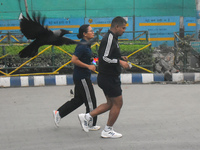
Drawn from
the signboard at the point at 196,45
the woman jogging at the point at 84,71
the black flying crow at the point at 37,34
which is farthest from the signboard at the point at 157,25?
the black flying crow at the point at 37,34

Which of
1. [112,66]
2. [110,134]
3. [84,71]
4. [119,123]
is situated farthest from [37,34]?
[119,123]

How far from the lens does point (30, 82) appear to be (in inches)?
405

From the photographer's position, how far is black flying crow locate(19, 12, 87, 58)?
413 centimetres

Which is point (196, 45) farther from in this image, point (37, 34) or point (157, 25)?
point (37, 34)

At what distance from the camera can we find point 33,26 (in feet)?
13.6

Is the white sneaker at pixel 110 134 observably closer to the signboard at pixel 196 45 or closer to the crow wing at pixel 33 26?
the crow wing at pixel 33 26

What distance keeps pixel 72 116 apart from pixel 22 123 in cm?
91

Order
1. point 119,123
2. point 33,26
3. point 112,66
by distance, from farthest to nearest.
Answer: point 119,123 < point 112,66 < point 33,26

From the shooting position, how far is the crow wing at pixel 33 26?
4117 mm

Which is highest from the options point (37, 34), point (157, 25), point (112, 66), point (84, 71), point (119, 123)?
point (157, 25)

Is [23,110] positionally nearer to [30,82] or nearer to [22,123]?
[22,123]

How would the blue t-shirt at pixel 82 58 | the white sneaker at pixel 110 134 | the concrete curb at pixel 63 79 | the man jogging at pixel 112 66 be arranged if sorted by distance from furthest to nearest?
1. the concrete curb at pixel 63 79
2. the blue t-shirt at pixel 82 58
3. the white sneaker at pixel 110 134
4. the man jogging at pixel 112 66

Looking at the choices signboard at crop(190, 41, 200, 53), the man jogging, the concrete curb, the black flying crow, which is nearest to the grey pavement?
the man jogging

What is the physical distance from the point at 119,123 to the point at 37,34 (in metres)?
2.34
